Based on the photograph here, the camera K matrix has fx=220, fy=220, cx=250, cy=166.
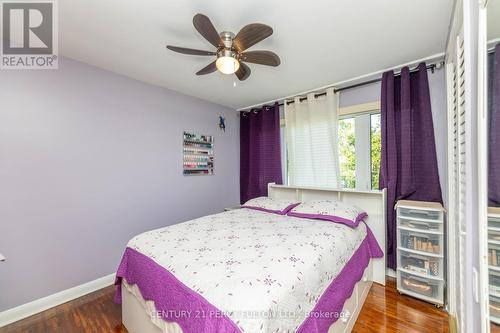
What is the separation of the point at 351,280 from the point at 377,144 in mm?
1748

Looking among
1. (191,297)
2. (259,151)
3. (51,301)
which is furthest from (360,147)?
(51,301)

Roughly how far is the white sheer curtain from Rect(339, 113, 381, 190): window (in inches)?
5.7

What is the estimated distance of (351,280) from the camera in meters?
A: 1.76

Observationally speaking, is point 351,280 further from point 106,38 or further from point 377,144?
point 106,38

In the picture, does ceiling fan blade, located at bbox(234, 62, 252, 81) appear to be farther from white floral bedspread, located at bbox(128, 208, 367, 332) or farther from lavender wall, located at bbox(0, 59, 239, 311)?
lavender wall, located at bbox(0, 59, 239, 311)

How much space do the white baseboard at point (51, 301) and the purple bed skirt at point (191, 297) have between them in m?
0.85

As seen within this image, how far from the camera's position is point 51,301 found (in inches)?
85.0

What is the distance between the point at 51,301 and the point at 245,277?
2262 mm

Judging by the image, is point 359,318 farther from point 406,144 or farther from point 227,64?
point 227,64

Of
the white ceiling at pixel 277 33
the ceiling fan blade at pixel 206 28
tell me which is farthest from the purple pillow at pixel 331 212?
the ceiling fan blade at pixel 206 28

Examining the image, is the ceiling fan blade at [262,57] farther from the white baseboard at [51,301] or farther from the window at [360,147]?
the white baseboard at [51,301]

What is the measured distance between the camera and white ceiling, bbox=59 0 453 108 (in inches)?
61.9

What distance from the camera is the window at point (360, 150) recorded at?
9.14 feet

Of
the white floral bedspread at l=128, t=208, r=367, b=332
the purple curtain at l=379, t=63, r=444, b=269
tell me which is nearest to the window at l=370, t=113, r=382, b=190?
the purple curtain at l=379, t=63, r=444, b=269
